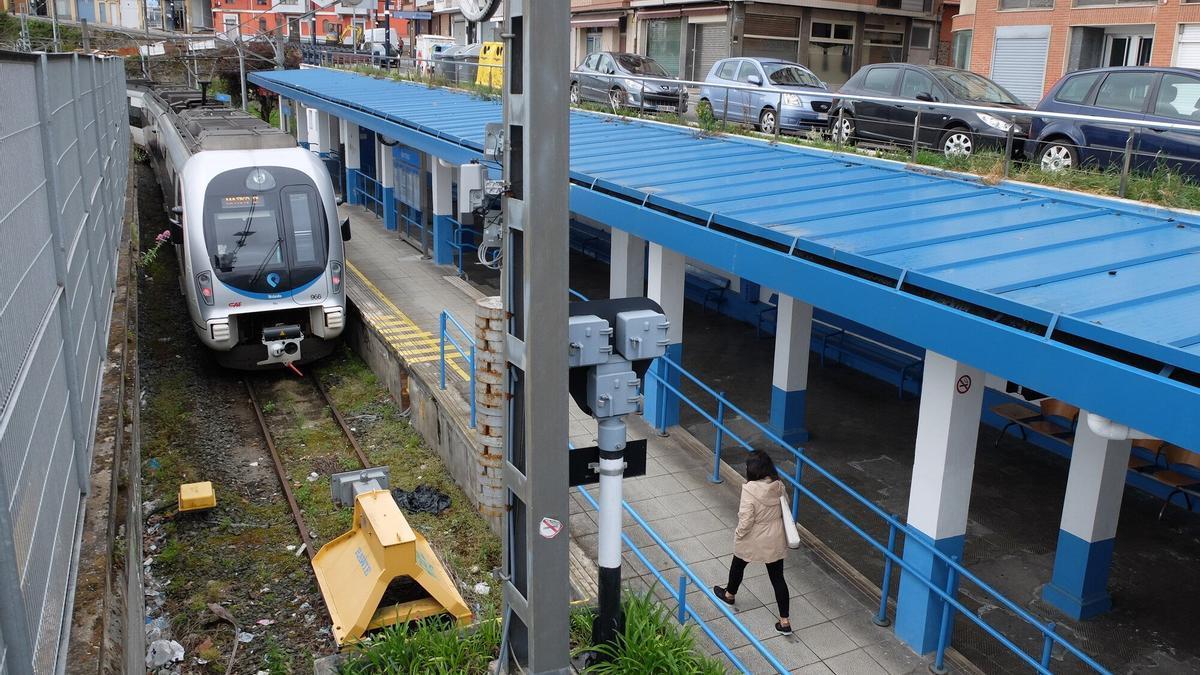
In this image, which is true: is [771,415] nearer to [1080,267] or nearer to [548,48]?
[1080,267]

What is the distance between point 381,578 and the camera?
26.3ft

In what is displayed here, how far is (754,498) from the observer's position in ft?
24.9

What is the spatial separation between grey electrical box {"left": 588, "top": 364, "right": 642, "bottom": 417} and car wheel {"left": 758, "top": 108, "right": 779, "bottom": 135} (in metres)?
9.37

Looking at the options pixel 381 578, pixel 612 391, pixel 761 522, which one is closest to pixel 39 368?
pixel 612 391

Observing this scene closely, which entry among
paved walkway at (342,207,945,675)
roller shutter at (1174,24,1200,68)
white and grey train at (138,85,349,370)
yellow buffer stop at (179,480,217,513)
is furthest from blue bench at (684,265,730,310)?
roller shutter at (1174,24,1200,68)

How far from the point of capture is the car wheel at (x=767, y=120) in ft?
51.2

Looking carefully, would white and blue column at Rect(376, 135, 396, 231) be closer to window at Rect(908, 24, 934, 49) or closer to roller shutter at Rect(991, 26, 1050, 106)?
roller shutter at Rect(991, 26, 1050, 106)

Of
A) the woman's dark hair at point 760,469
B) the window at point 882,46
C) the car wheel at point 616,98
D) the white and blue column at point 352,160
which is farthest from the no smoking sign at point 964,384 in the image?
the window at point 882,46

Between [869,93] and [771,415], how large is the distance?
6.58m

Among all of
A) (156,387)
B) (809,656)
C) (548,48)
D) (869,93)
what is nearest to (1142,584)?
(809,656)

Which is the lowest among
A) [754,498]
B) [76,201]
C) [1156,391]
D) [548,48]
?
[754,498]

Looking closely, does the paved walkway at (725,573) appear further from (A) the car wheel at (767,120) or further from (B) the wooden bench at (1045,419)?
(A) the car wheel at (767,120)

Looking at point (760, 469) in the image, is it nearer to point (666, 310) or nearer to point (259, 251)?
point (666, 310)

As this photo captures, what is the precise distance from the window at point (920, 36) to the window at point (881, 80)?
23736 mm
